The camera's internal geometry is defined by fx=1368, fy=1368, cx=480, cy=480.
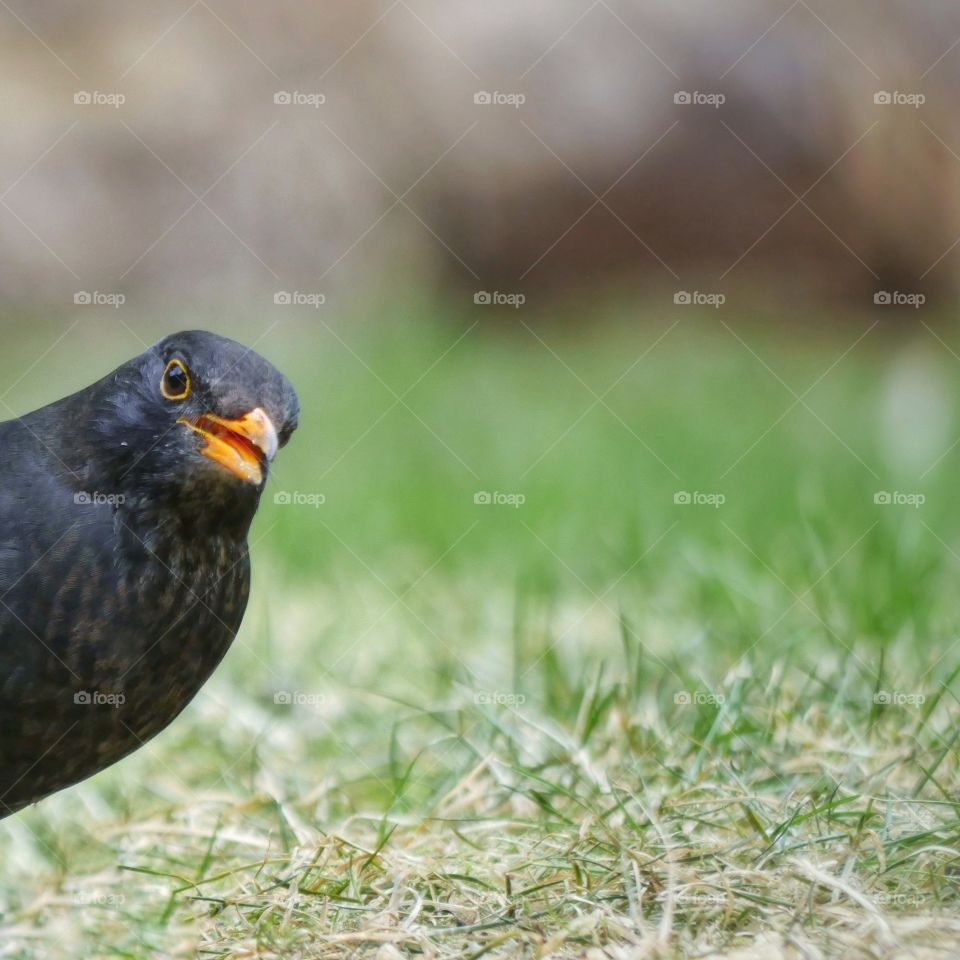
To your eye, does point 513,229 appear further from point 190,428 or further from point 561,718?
point 190,428

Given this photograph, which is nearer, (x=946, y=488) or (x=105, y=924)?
(x=105, y=924)

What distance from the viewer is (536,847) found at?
279 centimetres

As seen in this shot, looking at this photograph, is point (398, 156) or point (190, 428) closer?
point (190, 428)

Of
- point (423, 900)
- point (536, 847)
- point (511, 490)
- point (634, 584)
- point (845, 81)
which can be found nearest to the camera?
point (423, 900)

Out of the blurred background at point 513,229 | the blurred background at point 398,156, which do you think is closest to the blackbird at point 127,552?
the blurred background at point 513,229

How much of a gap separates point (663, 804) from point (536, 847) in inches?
10.9

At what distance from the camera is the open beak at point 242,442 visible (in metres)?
2.75

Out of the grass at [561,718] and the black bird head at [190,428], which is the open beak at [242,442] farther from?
the grass at [561,718]

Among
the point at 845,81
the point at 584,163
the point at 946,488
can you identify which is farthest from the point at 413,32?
the point at 946,488

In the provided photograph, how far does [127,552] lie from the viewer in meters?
2.80

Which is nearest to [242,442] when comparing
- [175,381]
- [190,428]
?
[190,428]

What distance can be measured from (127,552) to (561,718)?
1.34 meters

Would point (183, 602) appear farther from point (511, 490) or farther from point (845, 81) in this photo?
point (845, 81)

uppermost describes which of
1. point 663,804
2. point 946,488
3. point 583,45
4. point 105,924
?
point 583,45
